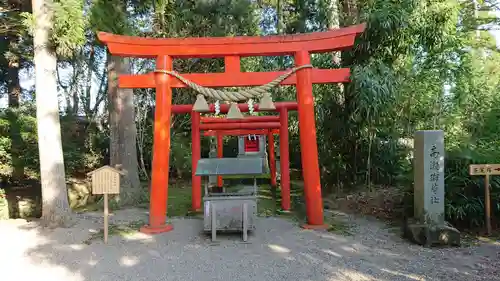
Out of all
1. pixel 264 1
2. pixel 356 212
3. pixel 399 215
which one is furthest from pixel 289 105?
pixel 264 1

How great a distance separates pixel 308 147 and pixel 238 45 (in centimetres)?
199

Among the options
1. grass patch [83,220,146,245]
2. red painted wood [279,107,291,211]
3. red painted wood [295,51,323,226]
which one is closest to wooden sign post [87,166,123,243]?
grass patch [83,220,146,245]

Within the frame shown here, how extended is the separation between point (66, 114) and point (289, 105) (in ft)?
28.1

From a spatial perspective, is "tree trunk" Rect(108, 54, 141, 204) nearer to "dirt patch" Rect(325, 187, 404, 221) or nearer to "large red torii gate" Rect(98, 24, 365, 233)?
"large red torii gate" Rect(98, 24, 365, 233)

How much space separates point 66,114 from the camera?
1232 cm

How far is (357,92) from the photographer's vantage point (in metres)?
7.20

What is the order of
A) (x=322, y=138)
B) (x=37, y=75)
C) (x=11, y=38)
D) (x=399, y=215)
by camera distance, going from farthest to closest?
(x=11, y=38)
(x=322, y=138)
(x=399, y=215)
(x=37, y=75)

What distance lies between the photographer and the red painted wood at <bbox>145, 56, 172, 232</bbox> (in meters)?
5.62

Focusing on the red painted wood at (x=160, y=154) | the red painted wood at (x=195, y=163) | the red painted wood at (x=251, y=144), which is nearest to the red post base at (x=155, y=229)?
the red painted wood at (x=160, y=154)

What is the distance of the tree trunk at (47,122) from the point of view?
226 inches

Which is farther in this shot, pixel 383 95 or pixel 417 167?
pixel 383 95

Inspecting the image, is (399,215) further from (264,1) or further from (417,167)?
(264,1)

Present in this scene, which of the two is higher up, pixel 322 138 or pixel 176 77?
pixel 176 77

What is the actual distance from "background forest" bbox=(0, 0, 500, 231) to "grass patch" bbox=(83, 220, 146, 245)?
1.97 meters
